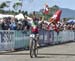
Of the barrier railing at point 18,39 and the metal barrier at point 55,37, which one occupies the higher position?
the barrier railing at point 18,39

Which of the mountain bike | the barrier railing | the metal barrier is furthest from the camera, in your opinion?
the metal barrier

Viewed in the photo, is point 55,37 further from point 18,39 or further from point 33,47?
point 33,47

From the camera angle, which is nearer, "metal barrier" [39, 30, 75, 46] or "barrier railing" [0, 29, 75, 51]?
"barrier railing" [0, 29, 75, 51]

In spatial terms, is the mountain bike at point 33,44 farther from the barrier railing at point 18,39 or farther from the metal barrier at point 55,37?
the metal barrier at point 55,37

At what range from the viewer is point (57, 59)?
1686 centimetres

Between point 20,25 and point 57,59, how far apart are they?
338 inches

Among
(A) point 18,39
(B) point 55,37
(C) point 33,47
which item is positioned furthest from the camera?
(B) point 55,37

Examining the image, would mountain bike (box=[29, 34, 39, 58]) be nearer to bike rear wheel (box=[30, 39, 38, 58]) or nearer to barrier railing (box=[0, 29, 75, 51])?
bike rear wheel (box=[30, 39, 38, 58])

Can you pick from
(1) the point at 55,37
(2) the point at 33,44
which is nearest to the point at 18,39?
(2) the point at 33,44

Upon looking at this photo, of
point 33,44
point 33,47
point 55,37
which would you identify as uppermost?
point 33,44

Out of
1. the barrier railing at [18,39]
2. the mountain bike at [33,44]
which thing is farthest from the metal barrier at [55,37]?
the mountain bike at [33,44]

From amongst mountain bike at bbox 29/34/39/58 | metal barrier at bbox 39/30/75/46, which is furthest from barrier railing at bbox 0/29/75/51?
mountain bike at bbox 29/34/39/58

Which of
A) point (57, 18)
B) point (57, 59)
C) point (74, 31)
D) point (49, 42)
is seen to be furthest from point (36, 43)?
point (74, 31)

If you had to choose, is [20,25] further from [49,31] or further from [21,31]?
[49,31]
